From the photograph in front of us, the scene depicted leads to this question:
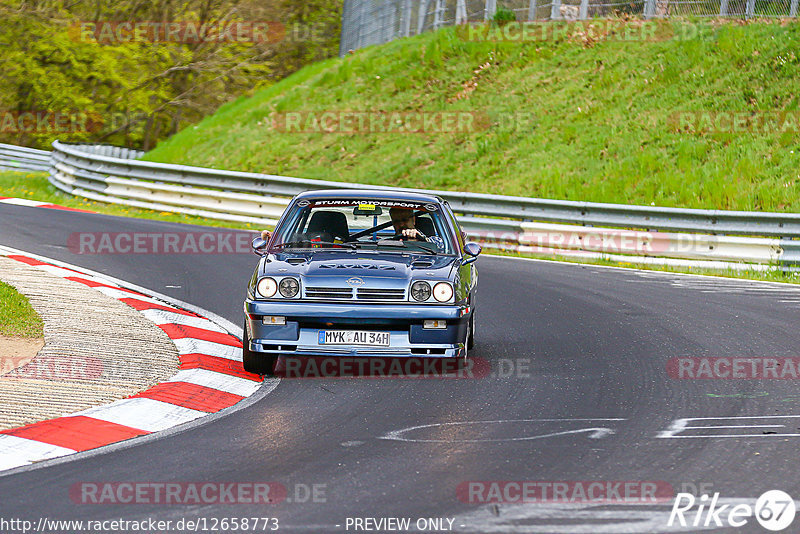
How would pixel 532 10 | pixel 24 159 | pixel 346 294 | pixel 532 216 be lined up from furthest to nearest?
pixel 24 159 → pixel 532 10 → pixel 532 216 → pixel 346 294

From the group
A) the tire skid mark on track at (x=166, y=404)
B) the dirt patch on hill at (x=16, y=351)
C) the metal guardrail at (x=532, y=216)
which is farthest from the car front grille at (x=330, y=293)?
the metal guardrail at (x=532, y=216)

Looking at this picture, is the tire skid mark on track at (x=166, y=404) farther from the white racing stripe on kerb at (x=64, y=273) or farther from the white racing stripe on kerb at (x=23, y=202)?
the white racing stripe on kerb at (x=23, y=202)

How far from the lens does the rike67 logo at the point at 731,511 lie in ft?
15.9

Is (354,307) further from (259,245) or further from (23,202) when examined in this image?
(23,202)

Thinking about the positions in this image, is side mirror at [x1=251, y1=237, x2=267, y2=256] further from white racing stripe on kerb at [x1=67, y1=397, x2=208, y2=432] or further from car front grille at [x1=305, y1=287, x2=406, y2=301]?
white racing stripe on kerb at [x1=67, y1=397, x2=208, y2=432]

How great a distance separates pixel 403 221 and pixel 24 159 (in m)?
→ 28.2

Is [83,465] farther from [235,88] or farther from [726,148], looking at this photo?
[235,88]

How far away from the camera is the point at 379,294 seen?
8.13 metres

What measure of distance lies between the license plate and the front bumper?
0.03 meters

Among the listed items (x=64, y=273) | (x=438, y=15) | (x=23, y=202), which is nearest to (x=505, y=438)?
(x=64, y=273)

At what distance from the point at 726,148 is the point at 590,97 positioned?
514cm

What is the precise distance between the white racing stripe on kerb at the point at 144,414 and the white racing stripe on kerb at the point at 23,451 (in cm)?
65
